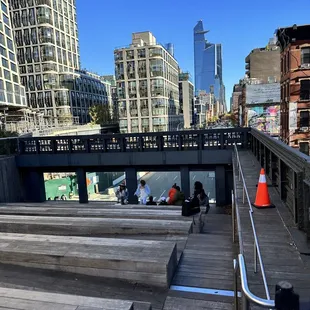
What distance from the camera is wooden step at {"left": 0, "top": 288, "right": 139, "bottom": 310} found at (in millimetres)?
2900

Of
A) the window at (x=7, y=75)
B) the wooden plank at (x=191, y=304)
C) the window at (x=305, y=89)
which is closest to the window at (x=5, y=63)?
the window at (x=7, y=75)

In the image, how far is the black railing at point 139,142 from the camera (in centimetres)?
1290

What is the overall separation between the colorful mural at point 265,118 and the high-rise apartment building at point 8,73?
40.1 meters

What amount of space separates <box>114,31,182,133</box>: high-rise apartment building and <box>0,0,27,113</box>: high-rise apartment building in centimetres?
2408

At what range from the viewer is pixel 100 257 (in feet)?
13.0

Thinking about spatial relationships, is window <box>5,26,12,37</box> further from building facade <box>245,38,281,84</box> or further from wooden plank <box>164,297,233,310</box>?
wooden plank <box>164,297,233,310</box>

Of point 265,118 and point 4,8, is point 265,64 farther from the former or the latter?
point 4,8

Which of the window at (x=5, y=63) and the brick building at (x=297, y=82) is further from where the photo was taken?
the window at (x=5, y=63)

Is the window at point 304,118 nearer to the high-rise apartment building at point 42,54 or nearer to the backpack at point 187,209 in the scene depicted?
the backpack at point 187,209

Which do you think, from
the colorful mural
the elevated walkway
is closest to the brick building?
the colorful mural

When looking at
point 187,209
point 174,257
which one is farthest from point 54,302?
point 187,209

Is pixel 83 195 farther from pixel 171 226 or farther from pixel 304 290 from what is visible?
pixel 304 290

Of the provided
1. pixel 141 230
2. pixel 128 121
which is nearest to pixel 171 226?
pixel 141 230

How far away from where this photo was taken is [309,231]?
12.1ft
